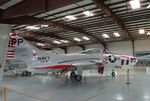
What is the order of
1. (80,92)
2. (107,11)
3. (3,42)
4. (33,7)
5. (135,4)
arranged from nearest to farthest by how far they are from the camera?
(80,92), (33,7), (3,42), (135,4), (107,11)

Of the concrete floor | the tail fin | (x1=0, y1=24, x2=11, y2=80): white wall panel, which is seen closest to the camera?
the concrete floor

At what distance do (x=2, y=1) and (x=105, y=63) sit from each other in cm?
753

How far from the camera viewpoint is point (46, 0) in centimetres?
672

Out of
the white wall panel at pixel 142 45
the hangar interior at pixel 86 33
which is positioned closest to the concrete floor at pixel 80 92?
the hangar interior at pixel 86 33

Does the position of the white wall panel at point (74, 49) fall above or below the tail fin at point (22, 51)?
above

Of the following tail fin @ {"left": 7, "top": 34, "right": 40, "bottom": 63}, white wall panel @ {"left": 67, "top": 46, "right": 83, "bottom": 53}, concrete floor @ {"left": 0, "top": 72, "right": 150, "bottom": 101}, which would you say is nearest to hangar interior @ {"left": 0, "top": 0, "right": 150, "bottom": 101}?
concrete floor @ {"left": 0, "top": 72, "right": 150, "bottom": 101}

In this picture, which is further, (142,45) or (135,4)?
(142,45)

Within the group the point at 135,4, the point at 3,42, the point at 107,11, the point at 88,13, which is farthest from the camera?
the point at 88,13

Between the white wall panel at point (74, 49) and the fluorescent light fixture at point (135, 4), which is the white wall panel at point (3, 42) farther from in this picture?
the white wall panel at point (74, 49)

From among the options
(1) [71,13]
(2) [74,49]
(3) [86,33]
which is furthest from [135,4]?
(2) [74,49]

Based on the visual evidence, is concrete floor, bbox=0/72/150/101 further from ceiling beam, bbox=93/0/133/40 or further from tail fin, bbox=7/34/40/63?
ceiling beam, bbox=93/0/133/40

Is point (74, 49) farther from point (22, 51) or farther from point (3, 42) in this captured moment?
point (3, 42)

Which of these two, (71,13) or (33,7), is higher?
(71,13)

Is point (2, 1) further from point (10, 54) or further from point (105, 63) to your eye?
point (105, 63)
